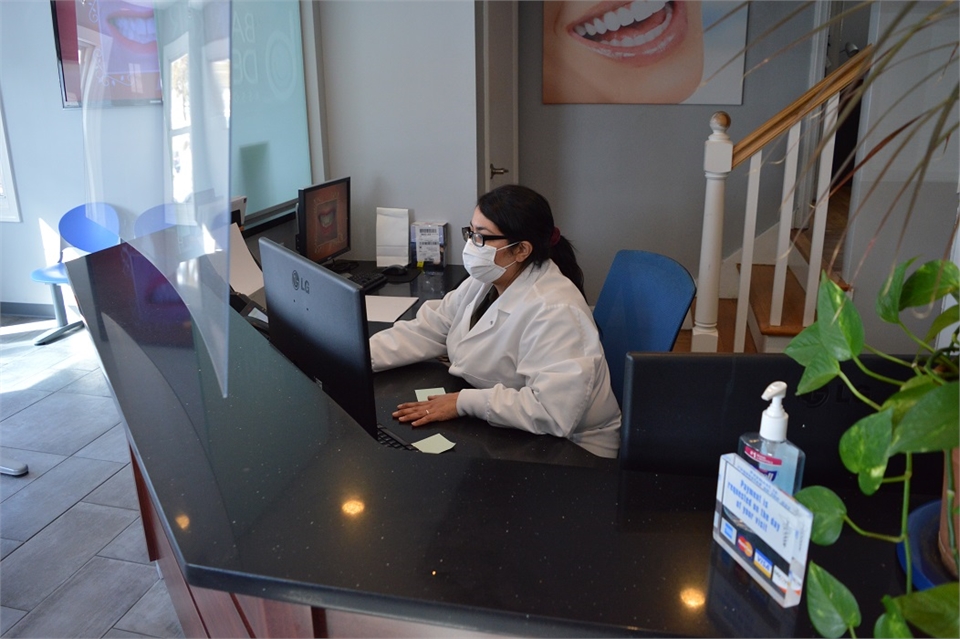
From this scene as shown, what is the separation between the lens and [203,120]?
743 millimetres

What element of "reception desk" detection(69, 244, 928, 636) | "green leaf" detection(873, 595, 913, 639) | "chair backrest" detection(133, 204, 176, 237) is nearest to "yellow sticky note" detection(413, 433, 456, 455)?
"reception desk" detection(69, 244, 928, 636)

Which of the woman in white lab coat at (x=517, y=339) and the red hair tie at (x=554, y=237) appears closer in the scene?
the woman in white lab coat at (x=517, y=339)

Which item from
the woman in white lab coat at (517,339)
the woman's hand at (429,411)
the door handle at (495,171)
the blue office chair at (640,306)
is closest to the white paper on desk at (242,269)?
the woman in white lab coat at (517,339)

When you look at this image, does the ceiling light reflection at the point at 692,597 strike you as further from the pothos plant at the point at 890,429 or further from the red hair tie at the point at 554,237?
the red hair tie at the point at 554,237

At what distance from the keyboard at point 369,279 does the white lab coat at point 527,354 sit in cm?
76

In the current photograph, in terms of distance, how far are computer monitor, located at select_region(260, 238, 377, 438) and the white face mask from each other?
1.80 feet

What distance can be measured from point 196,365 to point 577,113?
3.09 m

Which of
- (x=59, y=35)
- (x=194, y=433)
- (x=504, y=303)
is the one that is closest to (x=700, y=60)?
(x=504, y=303)

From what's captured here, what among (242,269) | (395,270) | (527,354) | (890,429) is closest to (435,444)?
(527,354)

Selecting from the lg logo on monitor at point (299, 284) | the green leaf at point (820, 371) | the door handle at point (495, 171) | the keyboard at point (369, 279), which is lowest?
the keyboard at point (369, 279)

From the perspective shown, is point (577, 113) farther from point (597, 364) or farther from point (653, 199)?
point (597, 364)

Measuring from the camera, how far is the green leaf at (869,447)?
724 millimetres

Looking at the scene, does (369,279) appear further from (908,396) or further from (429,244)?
(908,396)

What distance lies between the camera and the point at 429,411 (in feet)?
5.69
